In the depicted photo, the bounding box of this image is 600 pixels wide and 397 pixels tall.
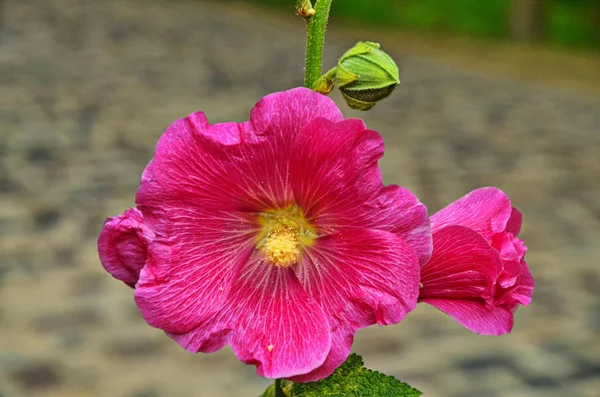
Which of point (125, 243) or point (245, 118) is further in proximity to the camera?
point (245, 118)

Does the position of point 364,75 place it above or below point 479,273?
above

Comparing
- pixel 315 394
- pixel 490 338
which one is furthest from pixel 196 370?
pixel 315 394

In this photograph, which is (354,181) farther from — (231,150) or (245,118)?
(245,118)

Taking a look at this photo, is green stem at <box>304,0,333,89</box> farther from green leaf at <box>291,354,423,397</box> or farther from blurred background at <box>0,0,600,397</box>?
blurred background at <box>0,0,600,397</box>

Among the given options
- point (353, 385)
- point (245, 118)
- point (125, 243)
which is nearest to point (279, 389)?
point (353, 385)

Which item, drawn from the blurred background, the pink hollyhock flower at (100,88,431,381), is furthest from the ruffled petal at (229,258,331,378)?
the blurred background

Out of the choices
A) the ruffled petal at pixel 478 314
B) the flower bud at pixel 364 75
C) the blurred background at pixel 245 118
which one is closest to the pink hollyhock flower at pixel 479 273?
the ruffled petal at pixel 478 314
